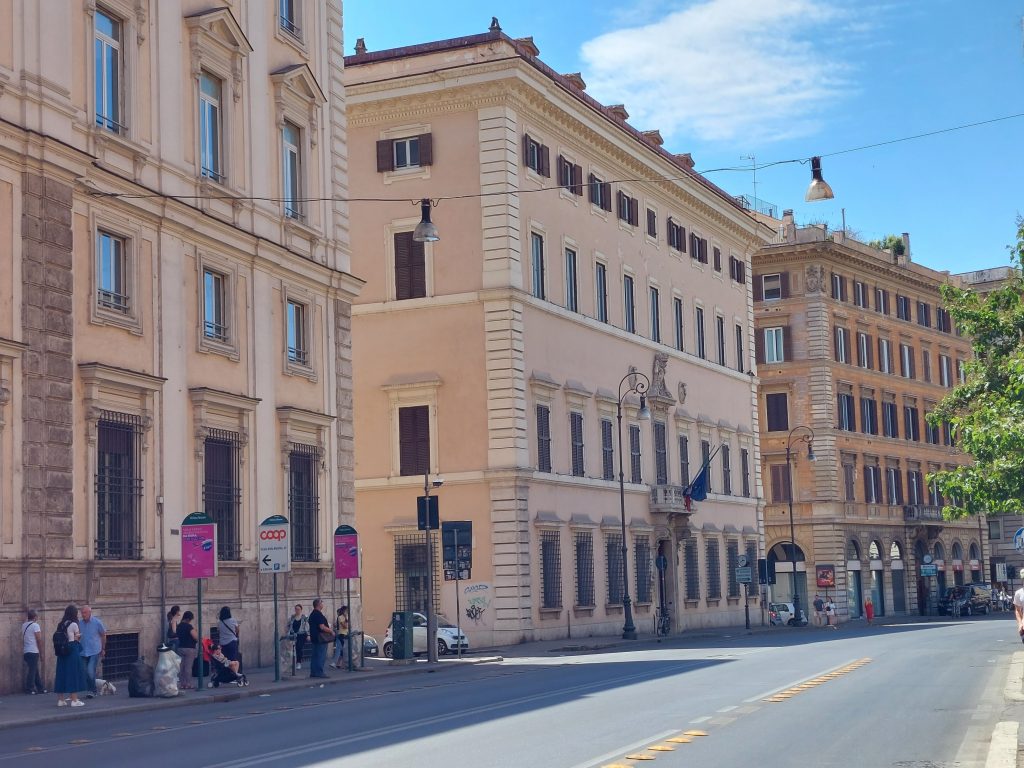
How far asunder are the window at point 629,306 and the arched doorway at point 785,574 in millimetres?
27055

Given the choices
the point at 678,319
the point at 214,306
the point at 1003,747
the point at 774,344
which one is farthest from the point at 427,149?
the point at 774,344

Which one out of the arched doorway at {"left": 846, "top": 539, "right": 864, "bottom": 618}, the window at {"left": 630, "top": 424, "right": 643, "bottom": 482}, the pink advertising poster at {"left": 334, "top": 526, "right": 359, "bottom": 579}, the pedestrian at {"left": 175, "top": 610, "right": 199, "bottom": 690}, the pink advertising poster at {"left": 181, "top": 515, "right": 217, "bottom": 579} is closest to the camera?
the pink advertising poster at {"left": 181, "top": 515, "right": 217, "bottom": 579}

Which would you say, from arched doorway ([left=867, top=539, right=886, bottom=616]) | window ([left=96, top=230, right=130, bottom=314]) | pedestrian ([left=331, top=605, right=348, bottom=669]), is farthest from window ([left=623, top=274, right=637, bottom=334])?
arched doorway ([left=867, top=539, right=886, bottom=616])

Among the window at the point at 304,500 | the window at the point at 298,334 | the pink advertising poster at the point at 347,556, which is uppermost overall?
the window at the point at 298,334

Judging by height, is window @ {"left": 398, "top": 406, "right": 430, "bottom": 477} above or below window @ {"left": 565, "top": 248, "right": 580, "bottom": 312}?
below

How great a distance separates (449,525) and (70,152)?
14.1 meters

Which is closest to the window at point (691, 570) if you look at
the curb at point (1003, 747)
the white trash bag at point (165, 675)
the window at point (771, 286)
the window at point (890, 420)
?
the window at point (771, 286)

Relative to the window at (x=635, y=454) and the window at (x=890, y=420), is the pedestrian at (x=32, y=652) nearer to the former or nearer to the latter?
the window at (x=635, y=454)

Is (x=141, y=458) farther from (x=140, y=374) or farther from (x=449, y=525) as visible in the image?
Result: (x=449, y=525)

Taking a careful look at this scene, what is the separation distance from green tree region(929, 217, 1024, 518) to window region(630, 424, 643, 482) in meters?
26.5

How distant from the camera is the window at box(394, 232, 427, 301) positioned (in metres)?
50.1

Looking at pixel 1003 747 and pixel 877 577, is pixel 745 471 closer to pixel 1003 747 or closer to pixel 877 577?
pixel 877 577

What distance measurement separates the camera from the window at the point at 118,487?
1125 inches

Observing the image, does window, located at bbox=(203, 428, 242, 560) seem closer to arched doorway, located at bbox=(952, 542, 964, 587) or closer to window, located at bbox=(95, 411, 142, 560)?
window, located at bbox=(95, 411, 142, 560)
